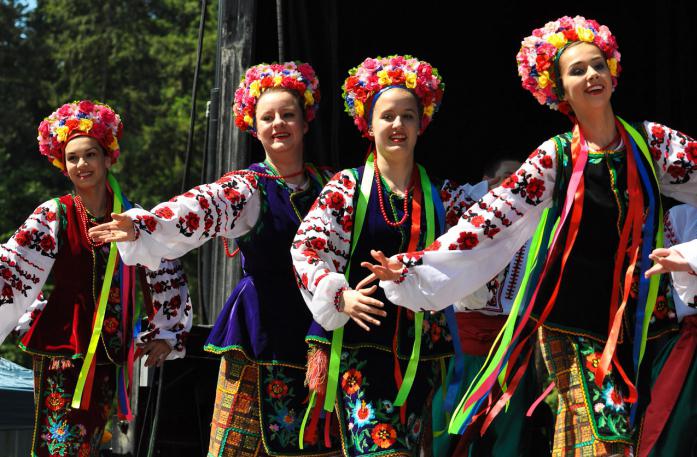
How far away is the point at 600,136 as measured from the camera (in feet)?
13.1

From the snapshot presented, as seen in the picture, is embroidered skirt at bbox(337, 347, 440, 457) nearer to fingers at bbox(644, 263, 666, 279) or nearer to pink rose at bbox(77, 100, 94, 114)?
fingers at bbox(644, 263, 666, 279)

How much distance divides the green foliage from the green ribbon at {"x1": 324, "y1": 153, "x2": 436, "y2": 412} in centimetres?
1488

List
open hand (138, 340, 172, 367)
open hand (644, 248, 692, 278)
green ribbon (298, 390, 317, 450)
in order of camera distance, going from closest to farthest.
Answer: open hand (644, 248, 692, 278)
green ribbon (298, 390, 317, 450)
open hand (138, 340, 172, 367)

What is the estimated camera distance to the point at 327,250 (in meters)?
4.15

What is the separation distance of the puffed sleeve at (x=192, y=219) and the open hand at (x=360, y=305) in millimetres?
673

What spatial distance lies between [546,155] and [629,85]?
2651 mm

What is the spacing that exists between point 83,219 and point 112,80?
54.0 ft

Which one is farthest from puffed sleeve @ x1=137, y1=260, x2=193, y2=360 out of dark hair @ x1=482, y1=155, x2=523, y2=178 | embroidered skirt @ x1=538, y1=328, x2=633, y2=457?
embroidered skirt @ x1=538, y1=328, x2=633, y2=457

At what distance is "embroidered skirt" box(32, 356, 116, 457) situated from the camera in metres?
4.66

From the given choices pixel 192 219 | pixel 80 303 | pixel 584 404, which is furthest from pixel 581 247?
pixel 80 303

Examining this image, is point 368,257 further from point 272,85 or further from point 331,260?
point 272,85

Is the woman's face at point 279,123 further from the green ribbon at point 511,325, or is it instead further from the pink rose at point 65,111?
the green ribbon at point 511,325

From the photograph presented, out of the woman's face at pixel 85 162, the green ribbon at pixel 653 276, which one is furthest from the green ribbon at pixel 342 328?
the woman's face at pixel 85 162

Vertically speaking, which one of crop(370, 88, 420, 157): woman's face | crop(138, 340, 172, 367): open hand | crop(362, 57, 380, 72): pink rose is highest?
crop(362, 57, 380, 72): pink rose
